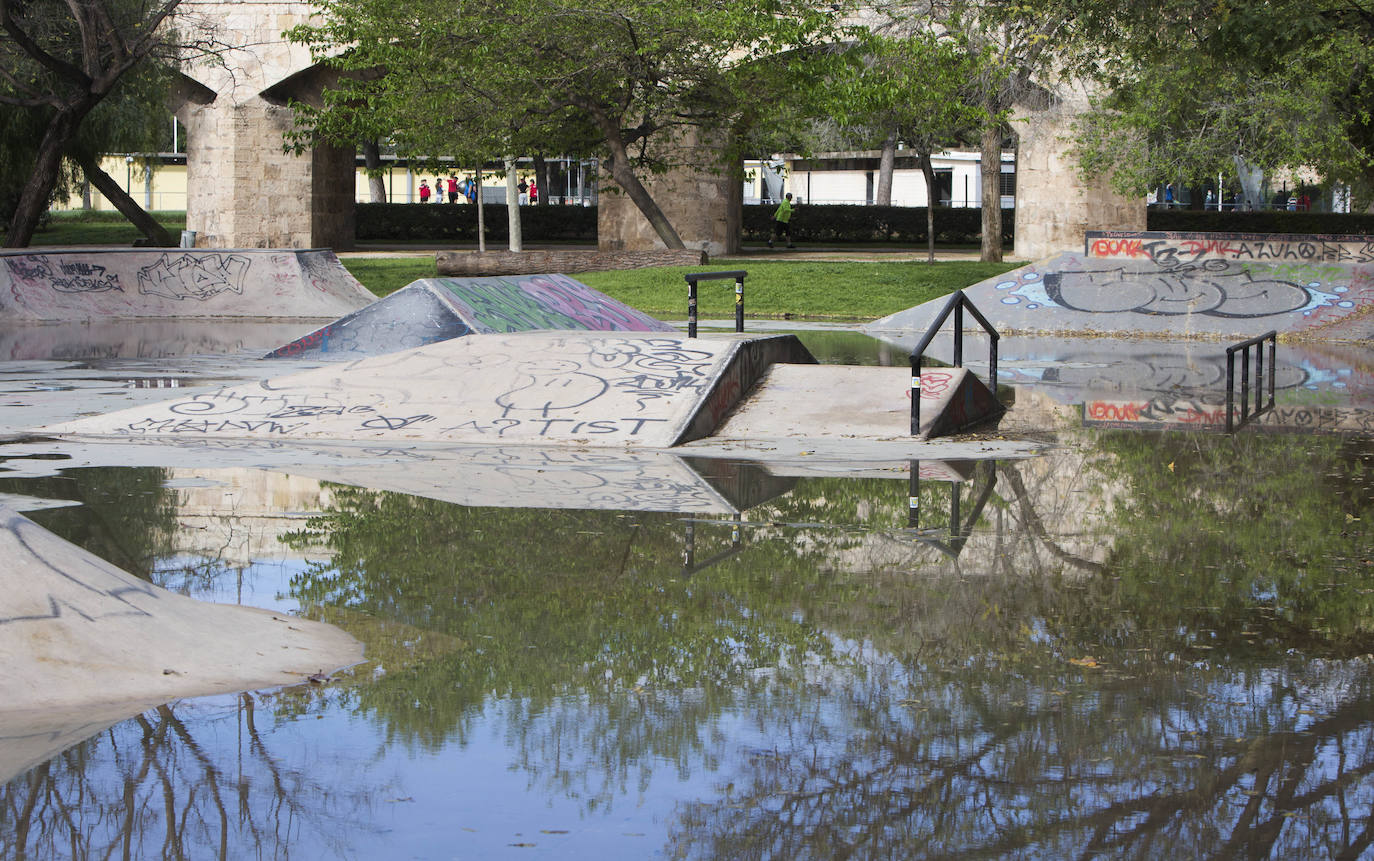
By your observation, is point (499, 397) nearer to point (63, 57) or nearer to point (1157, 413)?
point (1157, 413)

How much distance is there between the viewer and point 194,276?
2730 centimetres

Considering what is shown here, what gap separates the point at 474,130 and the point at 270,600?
25.9 metres

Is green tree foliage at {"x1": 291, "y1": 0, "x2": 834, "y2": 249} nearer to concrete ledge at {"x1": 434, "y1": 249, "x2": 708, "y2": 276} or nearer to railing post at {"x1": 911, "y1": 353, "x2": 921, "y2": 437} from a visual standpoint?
concrete ledge at {"x1": 434, "y1": 249, "x2": 708, "y2": 276}

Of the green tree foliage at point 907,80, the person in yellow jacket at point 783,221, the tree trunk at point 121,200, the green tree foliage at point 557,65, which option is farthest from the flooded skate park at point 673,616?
the person in yellow jacket at point 783,221

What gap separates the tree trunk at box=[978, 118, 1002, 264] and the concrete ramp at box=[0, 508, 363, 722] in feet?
95.1

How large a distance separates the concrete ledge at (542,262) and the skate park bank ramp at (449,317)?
10299mm

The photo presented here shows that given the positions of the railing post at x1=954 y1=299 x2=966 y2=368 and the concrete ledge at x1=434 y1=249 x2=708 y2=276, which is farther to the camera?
the concrete ledge at x1=434 y1=249 x2=708 y2=276

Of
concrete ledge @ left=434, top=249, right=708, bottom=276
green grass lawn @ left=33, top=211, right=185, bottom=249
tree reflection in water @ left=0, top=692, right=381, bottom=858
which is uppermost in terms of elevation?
green grass lawn @ left=33, top=211, right=185, bottom=249

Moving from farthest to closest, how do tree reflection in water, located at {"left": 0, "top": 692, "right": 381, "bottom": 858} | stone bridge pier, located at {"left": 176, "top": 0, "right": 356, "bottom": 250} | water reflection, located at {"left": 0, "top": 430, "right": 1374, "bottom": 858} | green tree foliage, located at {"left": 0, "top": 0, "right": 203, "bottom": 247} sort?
1. stone bridge pier, located at {"left": 176, "top": 0, "right": 356, "bottom": 250}
2. green tree foliage, located at {"left": 0, "top": 0, "right": 203, "bottom": 247}
3. water reflection, located at {"left": 0, "top": 430, "right": 1374, "bottom": 858}
4. tree reflection in water, located at {"left": 0, "top": 692, "right": 381, "bottom": 858}

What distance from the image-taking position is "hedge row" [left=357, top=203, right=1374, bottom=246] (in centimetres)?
4478

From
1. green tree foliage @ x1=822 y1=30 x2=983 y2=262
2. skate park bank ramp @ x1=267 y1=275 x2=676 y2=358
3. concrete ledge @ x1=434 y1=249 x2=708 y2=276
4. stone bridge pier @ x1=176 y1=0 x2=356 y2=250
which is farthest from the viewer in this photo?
stone bridge pier @ x1=176 y1=0 x2=356 y2=250

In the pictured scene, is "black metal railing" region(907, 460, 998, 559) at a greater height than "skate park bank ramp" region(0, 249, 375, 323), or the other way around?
"skate park bank ramp" region(0, 249, 375, 323)

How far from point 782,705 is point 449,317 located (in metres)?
13.0

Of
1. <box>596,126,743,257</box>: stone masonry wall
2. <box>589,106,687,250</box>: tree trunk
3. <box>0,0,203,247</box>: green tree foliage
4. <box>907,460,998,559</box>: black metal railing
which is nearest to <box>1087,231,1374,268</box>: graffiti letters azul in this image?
<box>589,106,687,250</box>: tree trunk
